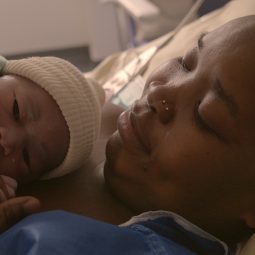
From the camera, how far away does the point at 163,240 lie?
78 cm

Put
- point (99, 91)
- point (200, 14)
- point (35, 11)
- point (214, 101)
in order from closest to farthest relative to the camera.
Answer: point (214, 101) → point (99, 91) → point (200, 14) → point (35, 11)

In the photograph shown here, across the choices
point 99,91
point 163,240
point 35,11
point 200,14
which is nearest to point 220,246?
point 163,240

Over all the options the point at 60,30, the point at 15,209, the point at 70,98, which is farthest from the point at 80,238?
the point at 60,30

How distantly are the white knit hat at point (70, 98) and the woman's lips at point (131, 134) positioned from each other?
Result: 119mm

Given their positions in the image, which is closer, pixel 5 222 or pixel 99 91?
pixel 5 222

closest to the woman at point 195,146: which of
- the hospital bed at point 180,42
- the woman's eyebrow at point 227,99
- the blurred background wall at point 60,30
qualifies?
the woman's eyebrow at point 227,99

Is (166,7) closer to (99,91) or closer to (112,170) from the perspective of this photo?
(99,91)

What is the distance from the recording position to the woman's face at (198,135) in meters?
0.77

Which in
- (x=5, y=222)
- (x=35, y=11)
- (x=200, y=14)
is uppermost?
(x=5, y=222)

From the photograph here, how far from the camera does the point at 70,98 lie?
3.21ft

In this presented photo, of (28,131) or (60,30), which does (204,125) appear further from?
(60,30)

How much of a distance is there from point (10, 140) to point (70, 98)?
0.52ft

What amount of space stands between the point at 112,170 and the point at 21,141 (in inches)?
6.9

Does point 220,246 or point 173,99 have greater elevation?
point 173,99
